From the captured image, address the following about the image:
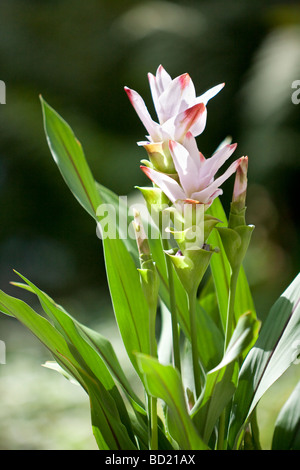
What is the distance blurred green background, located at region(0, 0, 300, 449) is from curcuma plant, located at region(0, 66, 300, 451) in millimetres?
780

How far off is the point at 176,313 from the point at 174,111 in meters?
0.13

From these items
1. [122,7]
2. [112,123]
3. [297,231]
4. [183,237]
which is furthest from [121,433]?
[122,7]

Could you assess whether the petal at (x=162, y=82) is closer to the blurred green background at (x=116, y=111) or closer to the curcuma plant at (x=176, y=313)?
the curcuma plant at (x=176, y=313)

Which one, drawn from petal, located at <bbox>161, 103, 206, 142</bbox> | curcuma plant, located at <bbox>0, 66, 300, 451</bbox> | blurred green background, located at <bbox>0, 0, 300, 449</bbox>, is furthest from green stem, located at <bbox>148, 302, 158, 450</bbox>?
blurred green background, located at <bbox>0, 0, 300, 449</bbox>

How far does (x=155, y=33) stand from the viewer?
4.65ft

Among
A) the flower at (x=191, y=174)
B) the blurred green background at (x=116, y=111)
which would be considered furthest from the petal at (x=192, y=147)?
the blurred green background at (x=116, y=111)

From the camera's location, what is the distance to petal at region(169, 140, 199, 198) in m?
0.27

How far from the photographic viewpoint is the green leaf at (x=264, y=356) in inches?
12.3

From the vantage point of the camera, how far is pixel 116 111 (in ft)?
4.88

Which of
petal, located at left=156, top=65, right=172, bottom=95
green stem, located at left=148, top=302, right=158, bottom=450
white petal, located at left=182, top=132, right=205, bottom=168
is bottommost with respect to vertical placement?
green stem, located at left=148, top=302, right=158, bottom=450

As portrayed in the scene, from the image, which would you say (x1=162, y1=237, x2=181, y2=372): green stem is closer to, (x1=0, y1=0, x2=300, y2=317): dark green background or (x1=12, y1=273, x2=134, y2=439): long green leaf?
(x1=12, y1=273, x2=134, y2=439): long green leaf
